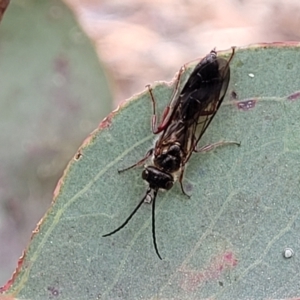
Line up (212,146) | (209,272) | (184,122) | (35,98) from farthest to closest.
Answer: (35,98) → (184,122) → (212,146) → (209,272)

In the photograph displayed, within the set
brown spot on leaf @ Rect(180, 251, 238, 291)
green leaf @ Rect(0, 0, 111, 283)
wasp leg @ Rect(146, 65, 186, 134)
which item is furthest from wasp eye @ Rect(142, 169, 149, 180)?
green leaf @ Rect(0, 0, 111, 283)

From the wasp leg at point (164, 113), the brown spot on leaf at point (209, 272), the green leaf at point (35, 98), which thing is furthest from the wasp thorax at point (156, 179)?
the green leaf at point (35, 98)

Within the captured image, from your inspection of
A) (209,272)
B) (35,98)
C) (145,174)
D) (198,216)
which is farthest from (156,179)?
(35,98)

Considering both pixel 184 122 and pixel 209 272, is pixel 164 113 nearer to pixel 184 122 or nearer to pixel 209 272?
pixel 184 122

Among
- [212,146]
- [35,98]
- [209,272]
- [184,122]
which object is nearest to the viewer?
[209,272]

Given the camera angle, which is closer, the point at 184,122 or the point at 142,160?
the point at 142,160

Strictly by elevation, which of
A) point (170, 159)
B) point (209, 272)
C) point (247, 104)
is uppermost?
point (247, 104)

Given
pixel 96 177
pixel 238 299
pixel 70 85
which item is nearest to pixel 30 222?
pixel 70 85

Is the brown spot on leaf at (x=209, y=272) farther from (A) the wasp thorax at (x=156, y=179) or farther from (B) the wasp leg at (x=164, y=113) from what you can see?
(B) the wasp leg at (x=164, y=113)

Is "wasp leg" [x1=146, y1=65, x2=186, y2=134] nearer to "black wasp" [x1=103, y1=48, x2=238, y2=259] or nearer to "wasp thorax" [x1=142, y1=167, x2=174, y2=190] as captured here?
"black wasp" [x1=103, y1=48, x2=238, y2=259]
